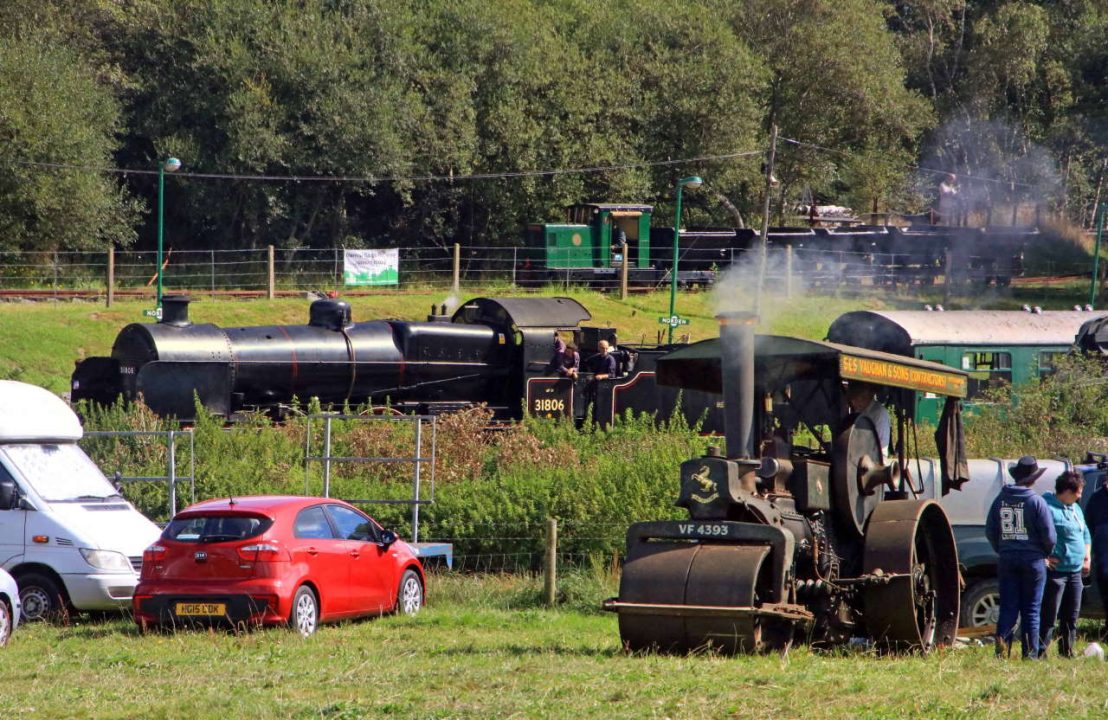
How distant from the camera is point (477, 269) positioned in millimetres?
48156

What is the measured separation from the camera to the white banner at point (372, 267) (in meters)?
42.1

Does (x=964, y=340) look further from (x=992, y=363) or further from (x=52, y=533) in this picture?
(x=52, y=533)

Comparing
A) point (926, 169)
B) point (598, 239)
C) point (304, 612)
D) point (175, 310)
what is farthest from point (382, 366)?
point (926, 169)

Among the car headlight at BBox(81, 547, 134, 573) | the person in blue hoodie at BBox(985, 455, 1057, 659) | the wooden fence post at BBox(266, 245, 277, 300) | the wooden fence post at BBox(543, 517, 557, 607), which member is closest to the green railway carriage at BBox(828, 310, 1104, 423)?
the wooden fence post at BBox(543, 517, 557, 607)

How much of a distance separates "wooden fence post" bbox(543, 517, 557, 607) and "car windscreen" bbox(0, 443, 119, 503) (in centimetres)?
446

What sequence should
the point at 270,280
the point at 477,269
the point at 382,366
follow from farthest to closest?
the point at 477,269, the point at 270,280, the point at 382,366

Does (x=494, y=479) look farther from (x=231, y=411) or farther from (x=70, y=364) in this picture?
(x=70, y=364)

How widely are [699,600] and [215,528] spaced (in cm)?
500

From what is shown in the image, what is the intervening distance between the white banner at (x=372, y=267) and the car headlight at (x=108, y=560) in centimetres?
2839

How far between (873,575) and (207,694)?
4554mm

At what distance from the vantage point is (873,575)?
10.2 metres

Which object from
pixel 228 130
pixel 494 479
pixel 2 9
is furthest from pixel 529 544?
pixel 2 9

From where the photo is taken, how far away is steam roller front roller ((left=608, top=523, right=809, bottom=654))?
943cm

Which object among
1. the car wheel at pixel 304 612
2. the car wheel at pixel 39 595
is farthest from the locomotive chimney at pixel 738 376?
the car wheel at pixel 39 595
